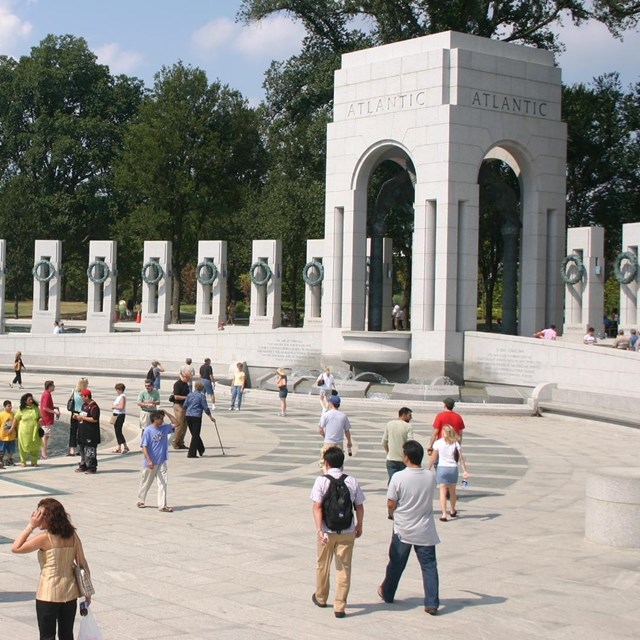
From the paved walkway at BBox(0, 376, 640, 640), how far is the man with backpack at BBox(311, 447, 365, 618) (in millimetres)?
291

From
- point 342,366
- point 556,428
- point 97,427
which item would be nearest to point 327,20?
point 342,366

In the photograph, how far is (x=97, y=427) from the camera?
1972 cm

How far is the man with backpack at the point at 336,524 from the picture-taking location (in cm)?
996

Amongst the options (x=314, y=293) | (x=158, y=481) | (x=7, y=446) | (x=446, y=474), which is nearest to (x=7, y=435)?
(x=7, y=446)

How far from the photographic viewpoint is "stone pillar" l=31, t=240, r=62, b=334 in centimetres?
4581

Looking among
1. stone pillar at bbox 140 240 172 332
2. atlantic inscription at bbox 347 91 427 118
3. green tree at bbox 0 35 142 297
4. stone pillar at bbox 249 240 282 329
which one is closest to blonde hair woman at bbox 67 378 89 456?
atlantic inscription at bbox 347 91 427 118

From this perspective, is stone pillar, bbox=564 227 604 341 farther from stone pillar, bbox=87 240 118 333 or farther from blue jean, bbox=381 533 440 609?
blue jean, bbox=381 533 440 609

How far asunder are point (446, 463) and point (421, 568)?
4.80 metres

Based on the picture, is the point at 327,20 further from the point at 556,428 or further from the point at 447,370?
the point at 556,428

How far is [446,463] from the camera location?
14.9 metres

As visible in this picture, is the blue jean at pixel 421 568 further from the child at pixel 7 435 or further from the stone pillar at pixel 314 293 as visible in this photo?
the stone pillar at pixel 314 293

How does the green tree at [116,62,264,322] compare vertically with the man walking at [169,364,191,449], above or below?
above

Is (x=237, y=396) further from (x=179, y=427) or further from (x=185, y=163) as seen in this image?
(x=185, y=163)

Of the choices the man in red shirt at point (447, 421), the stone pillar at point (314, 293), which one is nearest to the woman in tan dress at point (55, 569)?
the man in red shirt at point (447, 421)
